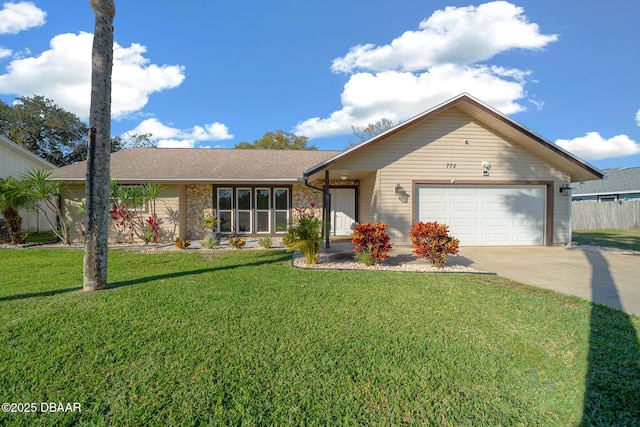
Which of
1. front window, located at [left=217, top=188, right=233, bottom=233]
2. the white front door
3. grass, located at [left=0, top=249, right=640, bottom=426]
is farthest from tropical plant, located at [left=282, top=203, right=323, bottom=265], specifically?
front window, located at [left=217, top=188, right=233, bottom=233]

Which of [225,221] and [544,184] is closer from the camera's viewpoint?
[544,184]

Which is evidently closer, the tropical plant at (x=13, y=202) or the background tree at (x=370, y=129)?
the tropical plant at (x=13, y=202)

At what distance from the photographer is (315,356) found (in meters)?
2.92

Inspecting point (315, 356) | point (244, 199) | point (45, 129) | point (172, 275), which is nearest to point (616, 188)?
point (244, 199)

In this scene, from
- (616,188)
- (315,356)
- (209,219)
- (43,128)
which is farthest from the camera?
(43,128)

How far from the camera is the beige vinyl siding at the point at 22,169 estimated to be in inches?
588

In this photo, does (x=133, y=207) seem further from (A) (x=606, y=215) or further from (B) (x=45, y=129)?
(A) (x=606, y=215)

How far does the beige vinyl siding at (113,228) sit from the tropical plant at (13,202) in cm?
125

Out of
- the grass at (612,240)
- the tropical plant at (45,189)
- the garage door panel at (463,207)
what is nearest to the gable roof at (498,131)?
the garage door panel at (463,207)

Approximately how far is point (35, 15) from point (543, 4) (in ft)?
49.2

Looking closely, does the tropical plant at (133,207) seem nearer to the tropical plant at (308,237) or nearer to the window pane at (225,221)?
the window pane at (225,221)

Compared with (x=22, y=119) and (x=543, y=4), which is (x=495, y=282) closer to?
(x=543, y=4)

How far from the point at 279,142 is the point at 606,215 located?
2880 centimetres

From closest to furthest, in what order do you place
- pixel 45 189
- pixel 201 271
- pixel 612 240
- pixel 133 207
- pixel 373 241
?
pixel 201 271 < pixel 373 241 < pixel 45 189 < pixel 133 207 < pixel 612 240
